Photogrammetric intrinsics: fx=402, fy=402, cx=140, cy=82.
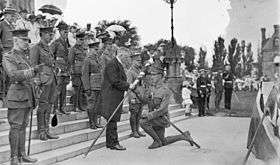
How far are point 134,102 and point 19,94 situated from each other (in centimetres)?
392

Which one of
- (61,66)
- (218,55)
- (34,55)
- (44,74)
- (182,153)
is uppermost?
(218,55)

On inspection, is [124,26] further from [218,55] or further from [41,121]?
[218,55]

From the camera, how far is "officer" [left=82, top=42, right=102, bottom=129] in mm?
8789

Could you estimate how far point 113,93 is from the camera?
25.5ft

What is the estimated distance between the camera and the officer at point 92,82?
8789 mm

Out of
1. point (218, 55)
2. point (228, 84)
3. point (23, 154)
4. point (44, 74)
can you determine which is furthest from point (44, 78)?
point (218, 55)

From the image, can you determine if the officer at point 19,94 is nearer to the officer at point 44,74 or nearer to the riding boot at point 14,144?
the riding boot at point 14,144

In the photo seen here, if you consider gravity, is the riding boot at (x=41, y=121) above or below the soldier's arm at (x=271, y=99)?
below

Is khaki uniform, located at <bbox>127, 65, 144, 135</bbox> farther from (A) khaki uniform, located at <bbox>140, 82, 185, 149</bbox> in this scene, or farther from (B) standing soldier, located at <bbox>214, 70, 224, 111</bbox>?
(B) standing soldier, located at <bbox>214, 70, 224, 111</bbox>

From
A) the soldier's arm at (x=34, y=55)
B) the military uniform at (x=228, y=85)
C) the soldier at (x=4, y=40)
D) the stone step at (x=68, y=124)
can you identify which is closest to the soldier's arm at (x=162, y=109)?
the stone step at (x=68, y=124)

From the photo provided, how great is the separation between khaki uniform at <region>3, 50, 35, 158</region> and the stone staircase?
16.6 inches

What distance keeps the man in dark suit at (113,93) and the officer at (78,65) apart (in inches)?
70.0

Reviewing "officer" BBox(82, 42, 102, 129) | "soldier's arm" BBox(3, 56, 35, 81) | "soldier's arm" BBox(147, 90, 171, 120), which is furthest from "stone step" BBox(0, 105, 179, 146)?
"soldier's arm" BBox(147, 90, 171, 120)

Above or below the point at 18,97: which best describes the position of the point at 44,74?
above
